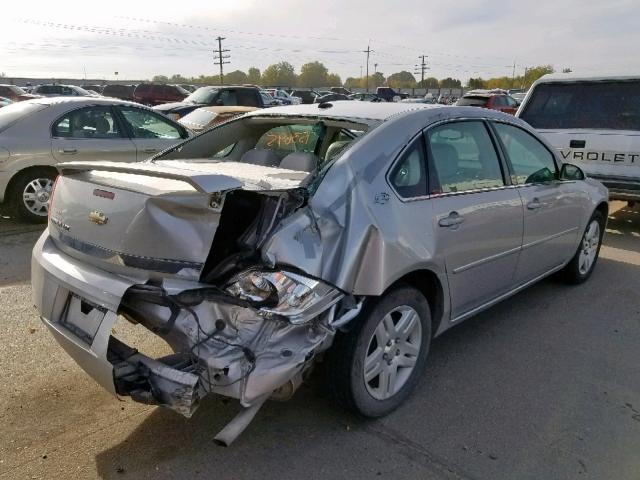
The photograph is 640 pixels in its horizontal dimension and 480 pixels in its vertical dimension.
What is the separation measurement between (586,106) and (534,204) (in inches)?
171

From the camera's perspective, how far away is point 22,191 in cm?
677

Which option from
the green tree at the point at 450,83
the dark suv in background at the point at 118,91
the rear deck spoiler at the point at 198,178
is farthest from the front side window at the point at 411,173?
the green tree at the point at 450,83

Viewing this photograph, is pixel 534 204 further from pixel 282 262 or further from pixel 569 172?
pixel 282 262

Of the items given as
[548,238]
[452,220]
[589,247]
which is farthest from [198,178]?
[589,247]

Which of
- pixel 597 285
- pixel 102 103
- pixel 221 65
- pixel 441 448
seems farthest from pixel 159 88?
pixel 221 65

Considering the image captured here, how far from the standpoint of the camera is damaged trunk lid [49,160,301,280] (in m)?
2.48

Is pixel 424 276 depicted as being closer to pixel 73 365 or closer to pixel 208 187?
pixel 208 187

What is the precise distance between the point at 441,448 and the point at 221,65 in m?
87.4

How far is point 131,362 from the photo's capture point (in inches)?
98.5

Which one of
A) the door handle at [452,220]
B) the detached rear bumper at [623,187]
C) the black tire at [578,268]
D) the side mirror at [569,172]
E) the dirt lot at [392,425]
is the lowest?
the dirt lot at [392,425]

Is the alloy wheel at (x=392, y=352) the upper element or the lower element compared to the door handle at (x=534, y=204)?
lower

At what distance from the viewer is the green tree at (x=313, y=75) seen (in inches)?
5023

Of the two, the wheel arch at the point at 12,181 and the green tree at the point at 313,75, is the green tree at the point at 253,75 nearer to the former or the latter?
the green tree at the point at 313,75

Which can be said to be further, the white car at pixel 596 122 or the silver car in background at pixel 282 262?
the white car at pixel 596 122
